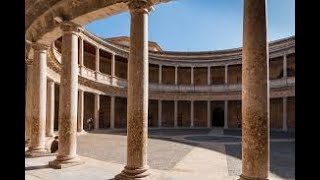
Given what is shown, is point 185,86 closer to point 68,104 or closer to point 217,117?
point 217,117

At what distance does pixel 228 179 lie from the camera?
9273 millimetres

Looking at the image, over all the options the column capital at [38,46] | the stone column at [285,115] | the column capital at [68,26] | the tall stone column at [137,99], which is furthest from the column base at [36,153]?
the stone column at [285,115]

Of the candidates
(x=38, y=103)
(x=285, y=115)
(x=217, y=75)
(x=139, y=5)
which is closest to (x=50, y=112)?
(x=38, y=103)

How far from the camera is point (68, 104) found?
10.5 meters

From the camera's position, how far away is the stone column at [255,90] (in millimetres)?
6824

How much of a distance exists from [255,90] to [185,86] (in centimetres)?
3152

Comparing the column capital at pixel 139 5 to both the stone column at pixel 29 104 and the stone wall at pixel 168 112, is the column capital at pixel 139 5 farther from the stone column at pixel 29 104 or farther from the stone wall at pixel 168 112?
the stone wall at pixel 168 112

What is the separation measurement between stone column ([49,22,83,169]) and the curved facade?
16.6 m

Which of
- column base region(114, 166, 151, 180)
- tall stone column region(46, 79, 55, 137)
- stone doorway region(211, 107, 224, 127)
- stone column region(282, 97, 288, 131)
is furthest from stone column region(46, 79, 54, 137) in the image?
stone doorway region(211, 107, 224, 127)

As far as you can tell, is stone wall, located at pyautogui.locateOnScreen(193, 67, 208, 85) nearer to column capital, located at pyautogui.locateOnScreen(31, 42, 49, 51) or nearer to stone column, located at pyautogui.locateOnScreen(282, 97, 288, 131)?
stone column, located at pyautogui.locateOnScreen(282, 97, 288, 131)

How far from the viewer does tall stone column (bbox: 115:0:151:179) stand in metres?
8.16
